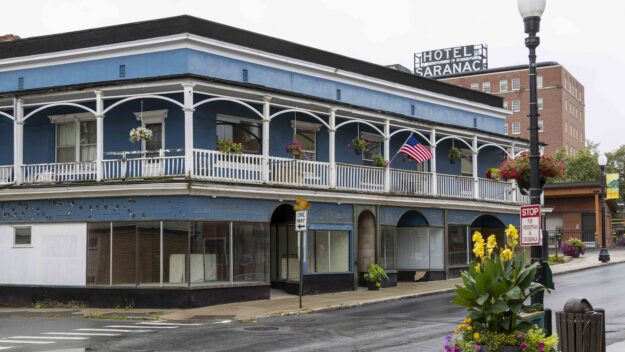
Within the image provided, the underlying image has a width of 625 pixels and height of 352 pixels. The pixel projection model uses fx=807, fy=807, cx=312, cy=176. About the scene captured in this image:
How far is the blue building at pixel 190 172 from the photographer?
2347 centimetres

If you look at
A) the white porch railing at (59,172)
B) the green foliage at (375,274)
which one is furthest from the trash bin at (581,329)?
the green foliage at (375,274)

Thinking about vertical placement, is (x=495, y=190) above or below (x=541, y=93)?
below

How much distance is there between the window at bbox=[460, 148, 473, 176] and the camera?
121ft

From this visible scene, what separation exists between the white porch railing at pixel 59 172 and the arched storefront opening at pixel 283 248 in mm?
6283

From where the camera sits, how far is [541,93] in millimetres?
107062

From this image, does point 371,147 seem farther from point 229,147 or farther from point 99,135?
point 99,135

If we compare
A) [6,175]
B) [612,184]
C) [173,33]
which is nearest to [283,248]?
[173,33]

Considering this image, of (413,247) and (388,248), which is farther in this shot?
(413,247)

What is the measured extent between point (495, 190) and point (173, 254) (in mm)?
17367

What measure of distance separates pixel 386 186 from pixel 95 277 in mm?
11163

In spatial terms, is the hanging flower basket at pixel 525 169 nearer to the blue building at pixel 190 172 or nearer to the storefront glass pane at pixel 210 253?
the blue building at pixel 190 172

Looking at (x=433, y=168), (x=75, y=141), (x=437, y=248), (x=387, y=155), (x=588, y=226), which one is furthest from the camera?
(x=588, y=226)

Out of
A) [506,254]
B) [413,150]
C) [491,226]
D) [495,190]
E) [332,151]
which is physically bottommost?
[506,254]

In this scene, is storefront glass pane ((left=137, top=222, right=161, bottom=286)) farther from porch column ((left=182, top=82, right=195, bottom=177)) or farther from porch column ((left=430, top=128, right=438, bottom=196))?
porch column ((left=430, top=128, right=438, bottom=196))
